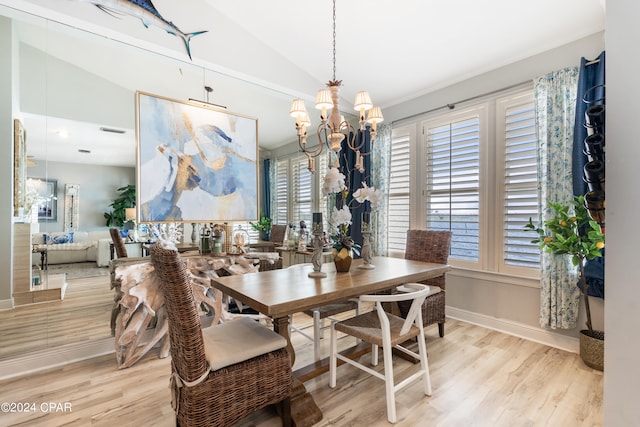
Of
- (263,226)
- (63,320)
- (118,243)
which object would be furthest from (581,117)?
(63,320)

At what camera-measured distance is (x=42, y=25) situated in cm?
236

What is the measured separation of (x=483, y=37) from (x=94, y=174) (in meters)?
3.73

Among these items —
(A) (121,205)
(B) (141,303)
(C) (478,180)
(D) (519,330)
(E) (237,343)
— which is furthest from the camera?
(C) (478,180)

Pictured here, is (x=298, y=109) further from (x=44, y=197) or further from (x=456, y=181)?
(x=44, y=197)

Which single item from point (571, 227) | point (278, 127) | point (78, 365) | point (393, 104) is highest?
point (393, 104)

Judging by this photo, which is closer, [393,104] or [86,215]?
[86,215]

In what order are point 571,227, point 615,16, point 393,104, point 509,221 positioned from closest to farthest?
1. point 615,16
2. point 571,227
3. point 509,221
4. point 393,104

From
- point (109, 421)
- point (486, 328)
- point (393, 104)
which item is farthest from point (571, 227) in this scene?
point (109, 421)

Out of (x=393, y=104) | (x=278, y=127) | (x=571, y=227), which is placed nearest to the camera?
(x=571, y=227)

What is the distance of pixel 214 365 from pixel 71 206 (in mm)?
2038

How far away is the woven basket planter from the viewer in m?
2.25

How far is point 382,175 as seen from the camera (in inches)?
159

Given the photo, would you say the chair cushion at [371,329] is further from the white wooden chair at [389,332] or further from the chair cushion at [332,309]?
the chair cushion at [332,309]

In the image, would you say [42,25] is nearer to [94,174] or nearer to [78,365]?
[94,174]
